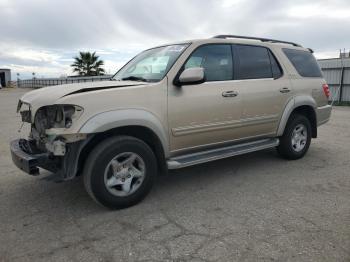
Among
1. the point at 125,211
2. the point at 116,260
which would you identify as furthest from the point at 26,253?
the point at 125,211

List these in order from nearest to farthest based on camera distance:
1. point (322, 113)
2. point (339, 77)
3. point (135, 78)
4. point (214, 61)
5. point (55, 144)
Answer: point (55, 144) → point (135, 78) → point (214, 61) → point (322, 113) → point (339, 77)

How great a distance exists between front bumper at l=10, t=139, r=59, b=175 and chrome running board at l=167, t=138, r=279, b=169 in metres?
1.30

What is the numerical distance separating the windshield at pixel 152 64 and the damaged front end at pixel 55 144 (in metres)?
1.17

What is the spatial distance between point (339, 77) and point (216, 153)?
52.4ft

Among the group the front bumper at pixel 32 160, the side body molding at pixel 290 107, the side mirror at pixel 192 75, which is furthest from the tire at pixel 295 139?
the front bumper at pixel 32 160

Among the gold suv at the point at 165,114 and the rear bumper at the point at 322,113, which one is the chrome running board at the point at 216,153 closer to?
the gold suv at the point at 165,114

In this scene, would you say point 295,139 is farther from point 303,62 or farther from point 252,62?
point 252,62

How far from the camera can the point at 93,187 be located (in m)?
3.51

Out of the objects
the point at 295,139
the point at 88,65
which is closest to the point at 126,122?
the point at 295,139

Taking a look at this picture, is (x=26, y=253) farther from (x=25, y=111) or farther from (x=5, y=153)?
(x=5, y=153)

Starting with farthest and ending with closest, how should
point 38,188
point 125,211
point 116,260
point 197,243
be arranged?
point 38,188 → point 125,211 → point 197,243 → point 116,260

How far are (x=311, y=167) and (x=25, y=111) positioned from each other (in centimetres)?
418

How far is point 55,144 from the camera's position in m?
3.42

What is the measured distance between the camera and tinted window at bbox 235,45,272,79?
483 cm
